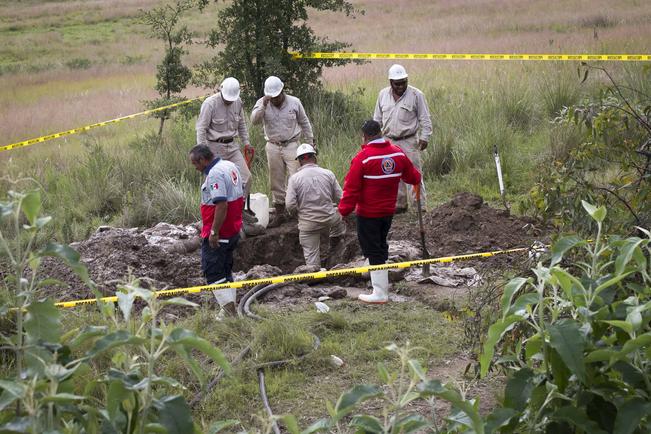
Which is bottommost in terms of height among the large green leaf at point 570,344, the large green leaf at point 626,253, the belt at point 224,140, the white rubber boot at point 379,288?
the white rubber boot at point 379,288

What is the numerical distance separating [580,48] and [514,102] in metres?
5.34

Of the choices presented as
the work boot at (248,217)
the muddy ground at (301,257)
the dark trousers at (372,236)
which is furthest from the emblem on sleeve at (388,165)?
the work boot at (248,217)

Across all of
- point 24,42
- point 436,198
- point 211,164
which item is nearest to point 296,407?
point 211,164

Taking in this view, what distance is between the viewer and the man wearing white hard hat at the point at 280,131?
1164 cm

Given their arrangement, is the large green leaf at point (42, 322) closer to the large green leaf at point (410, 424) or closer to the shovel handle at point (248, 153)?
the large green leaf at point (410, 424)

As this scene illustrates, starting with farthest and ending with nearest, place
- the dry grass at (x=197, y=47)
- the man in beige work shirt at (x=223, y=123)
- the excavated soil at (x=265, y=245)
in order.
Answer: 1. the dry grass at (x=197, y=47)
2. the man in beige work shirt at (x=223, y=123)
3. the excavated soil at (x=265, y=245)

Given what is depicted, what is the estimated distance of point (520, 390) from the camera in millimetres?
3709

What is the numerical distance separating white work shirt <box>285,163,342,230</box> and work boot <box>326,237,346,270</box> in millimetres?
788

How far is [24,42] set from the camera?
110 ft

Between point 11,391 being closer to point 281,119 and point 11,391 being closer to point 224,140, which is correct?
point 224,140

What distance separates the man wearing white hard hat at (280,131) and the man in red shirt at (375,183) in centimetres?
279

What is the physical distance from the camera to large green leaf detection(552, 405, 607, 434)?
353 cm

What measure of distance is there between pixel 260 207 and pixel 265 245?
42 cm

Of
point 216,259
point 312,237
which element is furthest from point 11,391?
point 312,237
